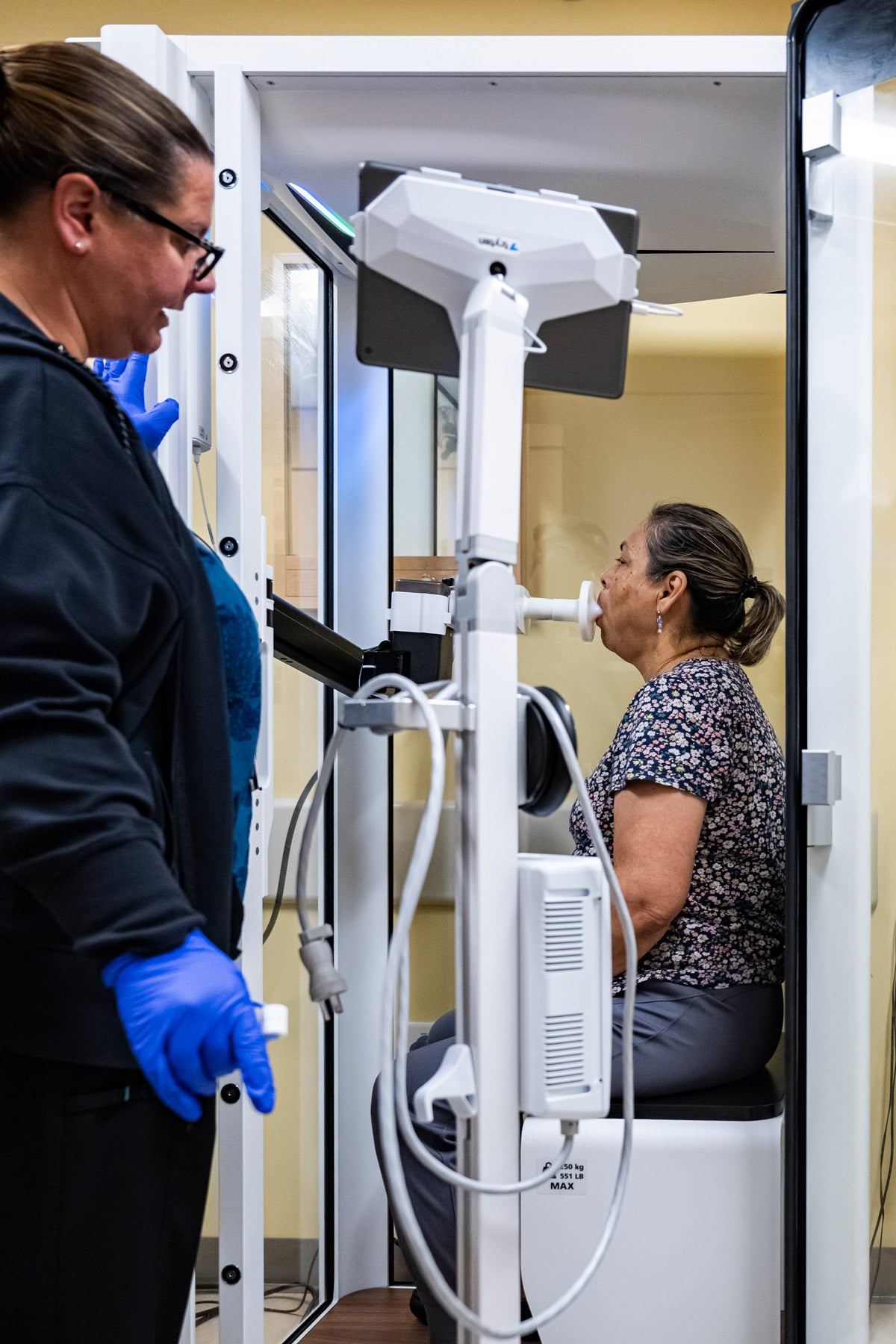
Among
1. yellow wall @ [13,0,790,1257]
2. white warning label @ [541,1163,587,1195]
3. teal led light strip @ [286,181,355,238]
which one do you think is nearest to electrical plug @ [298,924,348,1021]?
white warning label @ [541,1163,587,1195]

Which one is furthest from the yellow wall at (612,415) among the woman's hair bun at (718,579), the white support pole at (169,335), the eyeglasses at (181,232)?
the eyeglasses at (181,232)

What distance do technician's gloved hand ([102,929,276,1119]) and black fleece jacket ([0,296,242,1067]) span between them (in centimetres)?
2

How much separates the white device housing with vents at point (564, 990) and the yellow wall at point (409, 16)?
205cm

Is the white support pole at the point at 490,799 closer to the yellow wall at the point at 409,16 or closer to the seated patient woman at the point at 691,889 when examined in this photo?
the seated patient woman at the point at 691,889

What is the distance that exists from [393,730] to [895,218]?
0.96 metres

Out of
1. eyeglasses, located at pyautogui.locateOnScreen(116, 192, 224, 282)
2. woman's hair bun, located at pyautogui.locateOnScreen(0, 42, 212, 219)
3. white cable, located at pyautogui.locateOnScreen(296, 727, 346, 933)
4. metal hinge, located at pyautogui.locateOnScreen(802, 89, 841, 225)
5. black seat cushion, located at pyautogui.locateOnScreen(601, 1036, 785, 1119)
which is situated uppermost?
metal hinge, located at pyautogui.locateOnScreen(802, 89, 841, 225)

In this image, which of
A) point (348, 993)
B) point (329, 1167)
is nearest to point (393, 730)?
point (348, 993)

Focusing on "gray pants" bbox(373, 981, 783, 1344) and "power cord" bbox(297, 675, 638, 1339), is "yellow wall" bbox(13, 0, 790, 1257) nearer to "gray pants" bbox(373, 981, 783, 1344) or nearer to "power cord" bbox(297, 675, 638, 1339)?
"gray pants" bbox(373, 981, 783, 1344)

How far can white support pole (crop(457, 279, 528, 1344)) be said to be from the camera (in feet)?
3.01

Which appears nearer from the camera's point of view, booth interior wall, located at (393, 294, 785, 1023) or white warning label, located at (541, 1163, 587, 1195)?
white warning label, located at (541, 1163, 587, 1195)

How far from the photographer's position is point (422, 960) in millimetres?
2307

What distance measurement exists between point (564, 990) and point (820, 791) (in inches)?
23.1

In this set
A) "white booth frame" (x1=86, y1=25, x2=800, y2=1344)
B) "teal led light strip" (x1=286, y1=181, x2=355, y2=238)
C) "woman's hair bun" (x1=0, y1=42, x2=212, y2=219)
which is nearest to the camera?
"woman's hair bun" (x1=0, y1=42, x2=212, y2=219)

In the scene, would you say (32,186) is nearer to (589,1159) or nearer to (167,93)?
(167,93)
